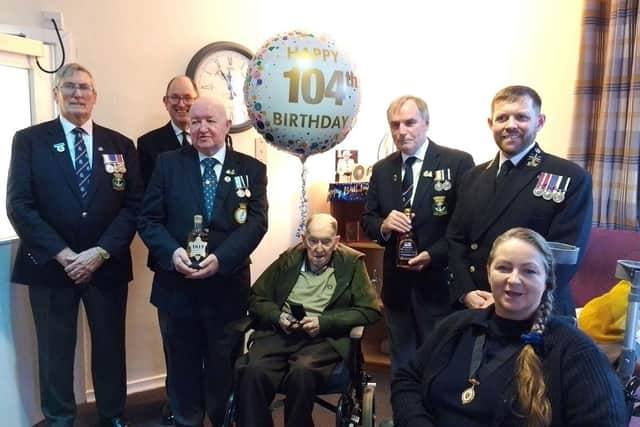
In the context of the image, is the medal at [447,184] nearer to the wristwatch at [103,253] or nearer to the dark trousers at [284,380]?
the dark trousers at [284,380]

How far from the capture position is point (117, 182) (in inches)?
91.7

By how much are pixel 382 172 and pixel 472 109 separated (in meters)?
1.42

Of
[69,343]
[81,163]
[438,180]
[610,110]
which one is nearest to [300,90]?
[438,180]

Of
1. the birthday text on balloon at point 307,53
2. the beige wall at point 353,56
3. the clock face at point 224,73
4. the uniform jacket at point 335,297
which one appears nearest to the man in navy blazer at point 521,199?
the uniform jacket at point 335,297

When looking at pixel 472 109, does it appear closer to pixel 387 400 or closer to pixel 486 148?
pixel 486 148

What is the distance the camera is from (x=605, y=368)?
1326 mm

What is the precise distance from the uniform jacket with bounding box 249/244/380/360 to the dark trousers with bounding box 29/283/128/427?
0.65 metres

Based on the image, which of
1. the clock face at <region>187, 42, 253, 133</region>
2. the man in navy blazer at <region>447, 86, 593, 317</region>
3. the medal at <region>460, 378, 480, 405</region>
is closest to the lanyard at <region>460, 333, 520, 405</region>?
the medal at <region>460, 378, 480, 405</region>

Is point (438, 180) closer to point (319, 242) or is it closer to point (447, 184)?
point (447, 184)

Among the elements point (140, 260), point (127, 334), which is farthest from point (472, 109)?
point (127, 334)

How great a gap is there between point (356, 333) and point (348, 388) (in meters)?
0.21

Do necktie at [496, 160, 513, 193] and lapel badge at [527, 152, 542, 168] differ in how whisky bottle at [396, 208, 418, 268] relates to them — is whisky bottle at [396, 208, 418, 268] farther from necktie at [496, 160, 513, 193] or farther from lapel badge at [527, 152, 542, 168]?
lapel badge at [527, 152, 542, 168]

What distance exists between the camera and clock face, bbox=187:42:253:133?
2945 mm

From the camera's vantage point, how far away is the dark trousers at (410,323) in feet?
7.29
